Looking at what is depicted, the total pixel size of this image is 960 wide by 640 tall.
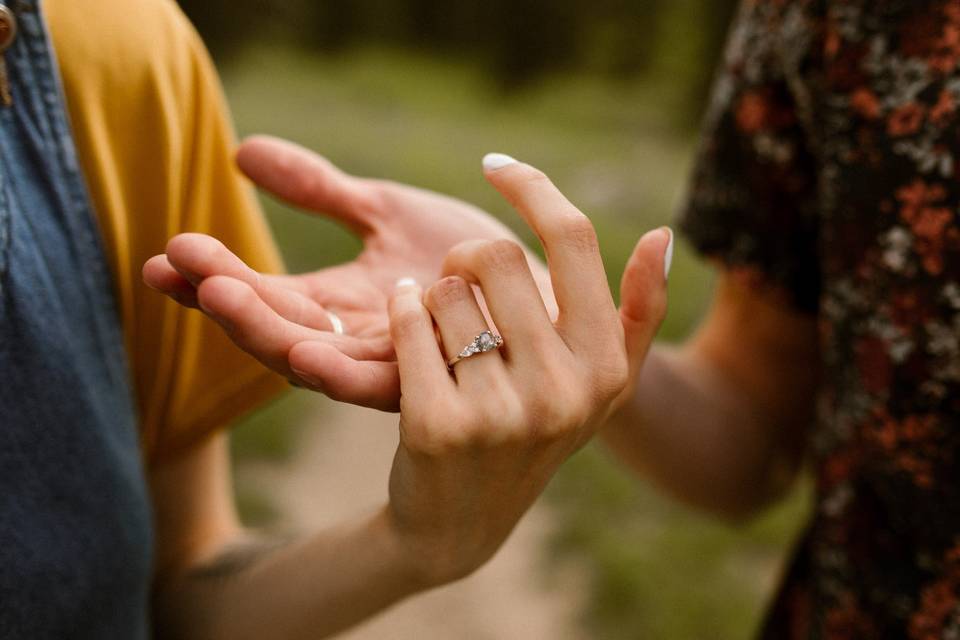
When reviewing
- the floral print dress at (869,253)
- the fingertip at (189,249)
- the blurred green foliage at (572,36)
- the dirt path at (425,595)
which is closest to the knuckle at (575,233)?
the fingertip at (189,249)

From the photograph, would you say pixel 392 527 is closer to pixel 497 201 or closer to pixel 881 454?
pixel 881 454

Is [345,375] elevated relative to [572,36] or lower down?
elevated

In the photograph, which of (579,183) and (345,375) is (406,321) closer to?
(345,375)

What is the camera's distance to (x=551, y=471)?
0.40 meters

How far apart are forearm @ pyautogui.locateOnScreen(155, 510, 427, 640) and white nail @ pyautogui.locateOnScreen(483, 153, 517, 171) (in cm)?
19

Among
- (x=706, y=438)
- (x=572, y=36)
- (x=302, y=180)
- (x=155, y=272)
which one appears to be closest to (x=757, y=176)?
(x=706, y=438)

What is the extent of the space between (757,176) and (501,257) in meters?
0.33

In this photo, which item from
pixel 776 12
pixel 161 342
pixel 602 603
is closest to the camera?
pixel 161 342

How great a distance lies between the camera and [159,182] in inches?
17.7

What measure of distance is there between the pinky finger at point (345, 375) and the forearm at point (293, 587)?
0.37ft

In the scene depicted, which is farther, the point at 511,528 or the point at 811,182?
the point at 811,182

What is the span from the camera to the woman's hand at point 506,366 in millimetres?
347

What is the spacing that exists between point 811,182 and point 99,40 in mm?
463

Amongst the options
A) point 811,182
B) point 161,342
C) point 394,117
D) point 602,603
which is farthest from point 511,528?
point 394,117
